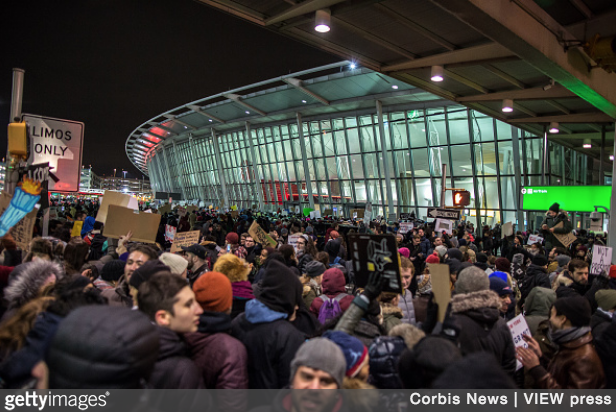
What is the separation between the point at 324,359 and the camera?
6.92ft

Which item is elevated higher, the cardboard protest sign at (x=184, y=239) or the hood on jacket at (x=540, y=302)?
the cardboard protest sign at (x=184, y=239)

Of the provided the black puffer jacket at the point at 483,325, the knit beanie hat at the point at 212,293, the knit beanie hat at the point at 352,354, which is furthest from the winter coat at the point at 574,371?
the knit beanie hat at the point at 212,293

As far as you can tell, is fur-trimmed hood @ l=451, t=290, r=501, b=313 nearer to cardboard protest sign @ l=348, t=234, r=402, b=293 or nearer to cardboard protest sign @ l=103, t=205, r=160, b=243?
cardboard protest sign @ l=348, t=234, r=402, b=293

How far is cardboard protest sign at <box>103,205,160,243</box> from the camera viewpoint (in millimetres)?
6598

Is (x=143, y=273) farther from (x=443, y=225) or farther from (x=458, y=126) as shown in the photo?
(x=458, y=126)

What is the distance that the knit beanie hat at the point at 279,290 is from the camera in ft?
10.8

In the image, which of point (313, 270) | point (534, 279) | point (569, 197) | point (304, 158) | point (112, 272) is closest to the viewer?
point (112, 272)

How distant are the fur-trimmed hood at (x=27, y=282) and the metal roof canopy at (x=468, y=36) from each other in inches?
216

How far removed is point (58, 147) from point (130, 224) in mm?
1658

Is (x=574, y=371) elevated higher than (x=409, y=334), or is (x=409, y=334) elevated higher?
(x=409, y=334)

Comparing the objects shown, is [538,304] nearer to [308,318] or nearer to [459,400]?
[308,318]

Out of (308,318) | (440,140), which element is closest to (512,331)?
(308,318)

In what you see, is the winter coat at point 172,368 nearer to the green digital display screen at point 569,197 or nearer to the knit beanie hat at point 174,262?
the knit beanie hat at point 174,262

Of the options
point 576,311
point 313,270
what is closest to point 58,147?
point 313,270
